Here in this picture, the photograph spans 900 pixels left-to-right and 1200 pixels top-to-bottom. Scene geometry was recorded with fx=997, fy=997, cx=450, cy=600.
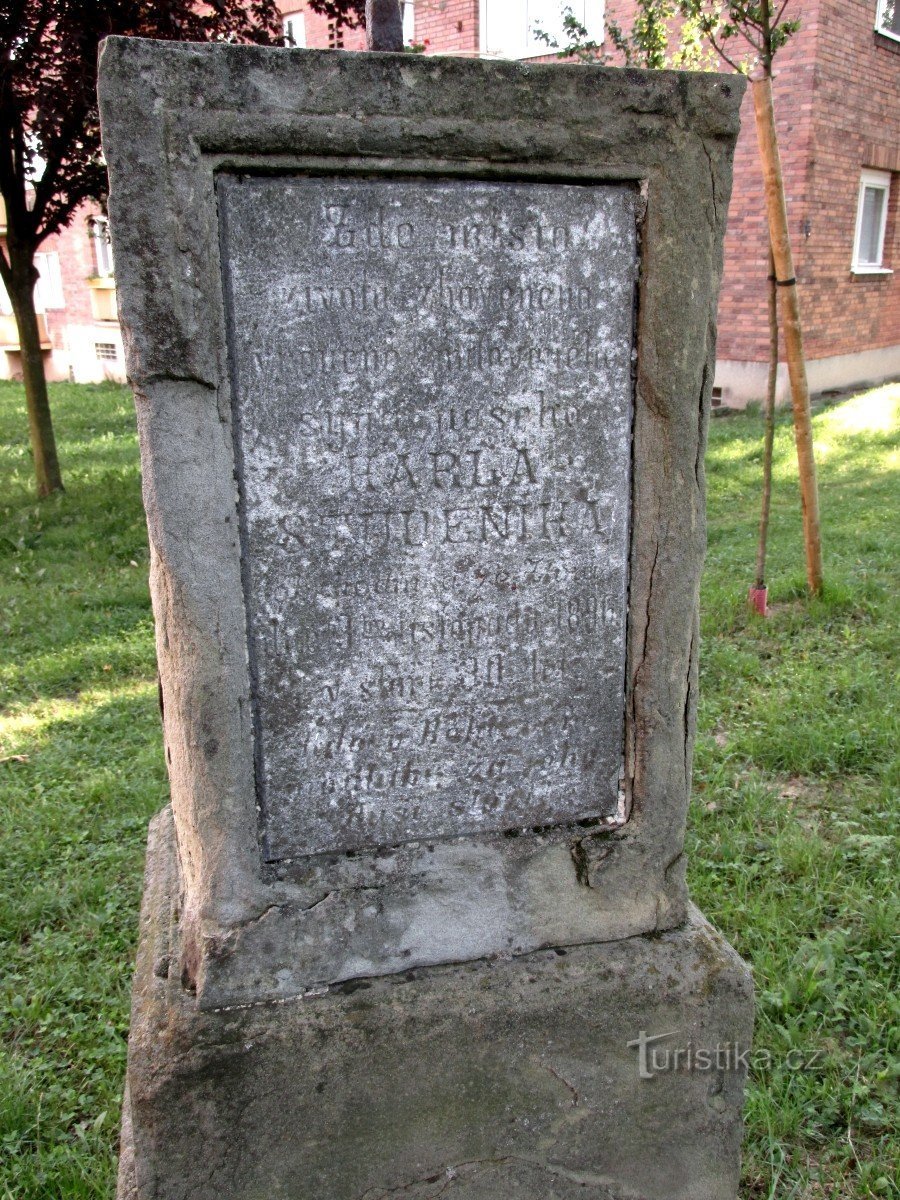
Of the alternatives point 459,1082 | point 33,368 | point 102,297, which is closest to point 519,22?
point 33,368

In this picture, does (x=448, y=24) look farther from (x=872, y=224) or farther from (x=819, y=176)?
(x=872, y=224)

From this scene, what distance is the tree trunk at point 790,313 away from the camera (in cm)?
441

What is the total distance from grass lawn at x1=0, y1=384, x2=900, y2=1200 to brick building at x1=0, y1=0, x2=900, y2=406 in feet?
15.9

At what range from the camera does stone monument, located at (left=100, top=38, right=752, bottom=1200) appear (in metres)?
1.63

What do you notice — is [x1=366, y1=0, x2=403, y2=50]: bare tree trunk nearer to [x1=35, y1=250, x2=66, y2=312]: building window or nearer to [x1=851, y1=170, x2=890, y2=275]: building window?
[x1=851, y1=170, x2=890, y2=275]: building window

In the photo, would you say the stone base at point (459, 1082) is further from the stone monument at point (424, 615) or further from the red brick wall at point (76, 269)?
the red brick wall at point (76, 269)

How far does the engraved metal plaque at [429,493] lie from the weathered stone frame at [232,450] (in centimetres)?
4

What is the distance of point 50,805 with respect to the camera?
138 inches

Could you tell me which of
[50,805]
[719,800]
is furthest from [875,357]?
[50,805]

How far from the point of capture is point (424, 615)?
185 centimetres

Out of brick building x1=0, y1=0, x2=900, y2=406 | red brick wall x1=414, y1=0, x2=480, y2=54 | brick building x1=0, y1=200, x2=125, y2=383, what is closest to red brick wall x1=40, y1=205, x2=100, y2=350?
brick building x1=0, y1=200, x2=125, y2=383

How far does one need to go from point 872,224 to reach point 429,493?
12.2 metres

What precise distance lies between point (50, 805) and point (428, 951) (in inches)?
80.6

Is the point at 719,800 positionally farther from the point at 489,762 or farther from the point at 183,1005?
the point at 183,1005
